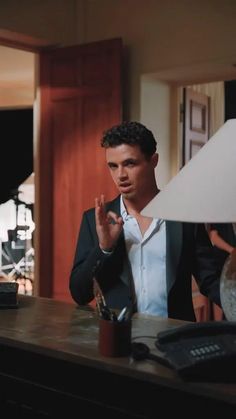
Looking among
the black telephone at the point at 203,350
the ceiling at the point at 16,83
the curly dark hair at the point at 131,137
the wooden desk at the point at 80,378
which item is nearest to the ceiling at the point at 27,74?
the ceiling at the point at 16,83

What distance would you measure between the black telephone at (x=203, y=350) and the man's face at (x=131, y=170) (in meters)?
0.63

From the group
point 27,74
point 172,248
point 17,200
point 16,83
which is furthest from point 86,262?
point 17,200

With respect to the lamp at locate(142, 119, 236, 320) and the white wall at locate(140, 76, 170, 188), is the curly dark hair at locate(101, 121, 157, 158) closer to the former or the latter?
the lamp at locate(142, 119, 236, 320)

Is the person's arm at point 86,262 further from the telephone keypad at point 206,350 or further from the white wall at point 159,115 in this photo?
the white wall at point 159,115

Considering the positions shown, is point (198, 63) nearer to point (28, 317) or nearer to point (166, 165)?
point (166, 165)

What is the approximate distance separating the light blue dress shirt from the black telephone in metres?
0.47

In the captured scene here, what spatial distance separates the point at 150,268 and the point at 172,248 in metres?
0.09

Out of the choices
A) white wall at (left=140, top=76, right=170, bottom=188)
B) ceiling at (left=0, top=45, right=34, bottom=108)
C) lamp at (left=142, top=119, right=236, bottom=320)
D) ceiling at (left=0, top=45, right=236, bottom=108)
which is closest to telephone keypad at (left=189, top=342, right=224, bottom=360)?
lamp at (left=142, top=119, right=236, bottom=320)

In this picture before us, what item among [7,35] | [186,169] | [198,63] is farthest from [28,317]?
[7,35]

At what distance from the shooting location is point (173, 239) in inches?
72.6

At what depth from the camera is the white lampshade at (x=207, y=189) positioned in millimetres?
1205

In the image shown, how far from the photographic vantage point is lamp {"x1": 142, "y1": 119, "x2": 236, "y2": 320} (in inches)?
47.5

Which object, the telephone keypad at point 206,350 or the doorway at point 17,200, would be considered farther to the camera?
the doorway at point 17,200

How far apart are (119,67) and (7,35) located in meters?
0.75
